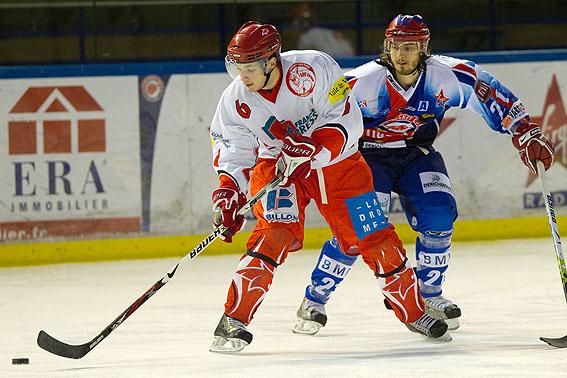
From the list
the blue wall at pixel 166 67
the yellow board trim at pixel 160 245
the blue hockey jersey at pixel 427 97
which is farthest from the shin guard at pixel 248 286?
the blue wall at pixel 166 67

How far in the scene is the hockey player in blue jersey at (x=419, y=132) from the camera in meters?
4.85

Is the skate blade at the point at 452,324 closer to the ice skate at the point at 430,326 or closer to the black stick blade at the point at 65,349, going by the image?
the ice skate at the point at 430,326

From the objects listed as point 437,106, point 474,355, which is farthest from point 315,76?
point 474,355

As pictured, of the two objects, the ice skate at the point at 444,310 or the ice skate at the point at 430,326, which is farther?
the ice skate at the point at 444,310

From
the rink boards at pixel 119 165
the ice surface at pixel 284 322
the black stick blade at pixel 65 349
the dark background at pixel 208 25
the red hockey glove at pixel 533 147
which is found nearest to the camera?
the ice surface at pixel 284 322

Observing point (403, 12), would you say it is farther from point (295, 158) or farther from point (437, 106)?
point (295, 158)

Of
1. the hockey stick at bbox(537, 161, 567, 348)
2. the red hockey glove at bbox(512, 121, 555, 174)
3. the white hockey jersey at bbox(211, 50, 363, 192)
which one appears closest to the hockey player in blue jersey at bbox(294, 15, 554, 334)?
the red hockey glove at bbox(512, 121, 555, 174)

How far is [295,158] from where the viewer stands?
435 cm

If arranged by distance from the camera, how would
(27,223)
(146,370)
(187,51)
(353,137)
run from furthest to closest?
(187,51), (27,223), (353,137), (146,370)

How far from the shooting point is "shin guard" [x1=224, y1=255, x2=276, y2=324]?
14.5ft

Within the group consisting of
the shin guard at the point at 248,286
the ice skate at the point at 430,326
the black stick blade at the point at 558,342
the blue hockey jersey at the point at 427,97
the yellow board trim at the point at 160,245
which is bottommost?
the yellow board trim at the point at 160,245

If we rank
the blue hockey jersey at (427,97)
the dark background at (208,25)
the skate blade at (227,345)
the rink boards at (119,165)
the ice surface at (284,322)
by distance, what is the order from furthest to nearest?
the dark background at (208,25) → the rink boards at (119,165) → the blue hockey jersey at (427,97) → the skate blade at (227,345) → the ice surface at (284,322)

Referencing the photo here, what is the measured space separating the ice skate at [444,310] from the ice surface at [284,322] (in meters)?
0.05

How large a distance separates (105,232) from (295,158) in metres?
3.07
